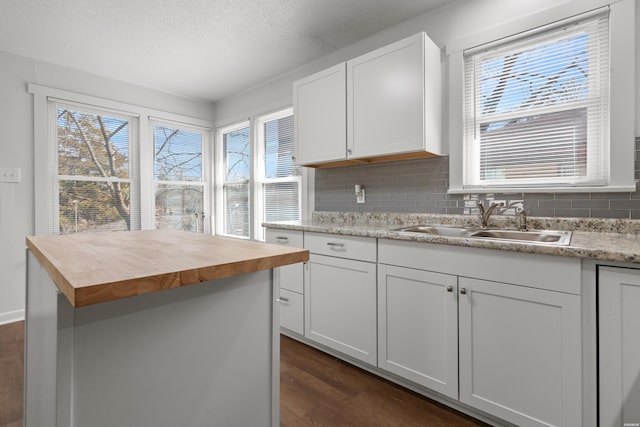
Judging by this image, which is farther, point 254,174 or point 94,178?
point 254,174

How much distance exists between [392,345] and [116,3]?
2.97 m

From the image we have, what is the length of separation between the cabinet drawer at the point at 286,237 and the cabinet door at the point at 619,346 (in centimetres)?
173

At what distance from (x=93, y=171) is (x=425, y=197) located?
3.52 meters

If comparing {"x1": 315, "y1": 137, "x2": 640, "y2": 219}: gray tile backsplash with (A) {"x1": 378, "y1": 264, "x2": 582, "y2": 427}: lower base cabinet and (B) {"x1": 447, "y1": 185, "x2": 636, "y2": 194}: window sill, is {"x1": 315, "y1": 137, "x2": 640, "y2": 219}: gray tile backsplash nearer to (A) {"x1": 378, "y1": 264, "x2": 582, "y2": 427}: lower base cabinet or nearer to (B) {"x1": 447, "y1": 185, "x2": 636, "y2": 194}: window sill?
(B) {"x1": 447, "y1": 185, "x2": 636, "y2": 194}: window sill

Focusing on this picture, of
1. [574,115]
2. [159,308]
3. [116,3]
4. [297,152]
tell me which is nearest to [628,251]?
[574,115]

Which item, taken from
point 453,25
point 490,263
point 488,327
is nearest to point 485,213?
point 490,263

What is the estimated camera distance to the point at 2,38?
2.74m

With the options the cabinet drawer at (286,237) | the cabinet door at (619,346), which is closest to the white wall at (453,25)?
the cabinet door at (619,346)

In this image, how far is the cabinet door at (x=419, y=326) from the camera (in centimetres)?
164

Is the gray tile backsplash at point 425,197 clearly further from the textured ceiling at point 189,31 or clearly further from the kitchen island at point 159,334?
the kitchen island at point 159,334

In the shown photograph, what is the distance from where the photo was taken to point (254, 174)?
3.94 meters

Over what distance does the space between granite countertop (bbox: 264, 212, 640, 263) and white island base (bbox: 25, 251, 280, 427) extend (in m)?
0.99

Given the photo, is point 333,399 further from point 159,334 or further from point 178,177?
point 178,177

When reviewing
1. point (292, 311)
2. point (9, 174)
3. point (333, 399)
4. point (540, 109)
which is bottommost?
point (333, 399)
